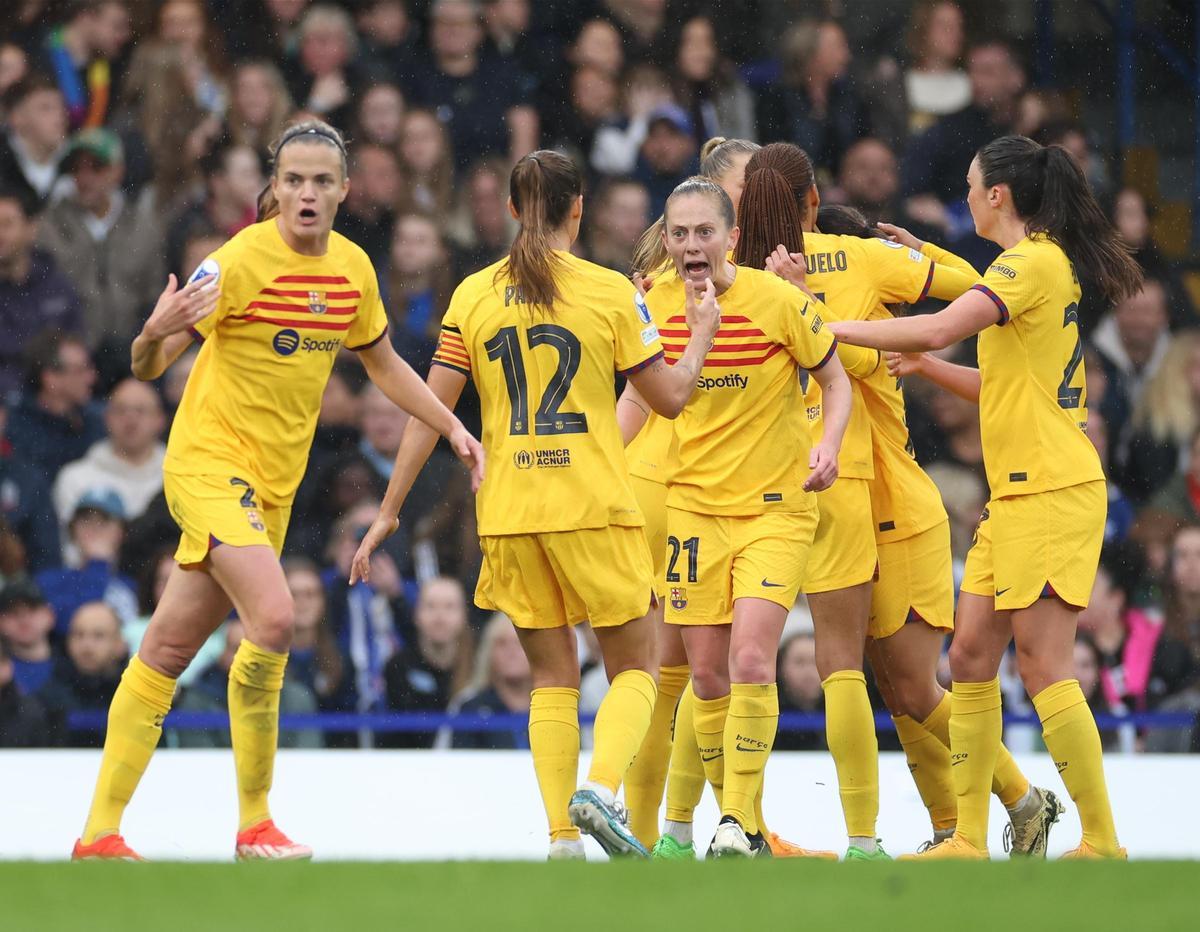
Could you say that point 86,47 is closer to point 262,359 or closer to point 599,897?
point 262,359

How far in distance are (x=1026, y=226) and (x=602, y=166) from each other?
5.40 m

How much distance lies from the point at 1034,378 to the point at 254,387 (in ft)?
8.07

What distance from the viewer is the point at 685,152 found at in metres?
11.5

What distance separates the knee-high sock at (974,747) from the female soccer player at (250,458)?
6.18 ft

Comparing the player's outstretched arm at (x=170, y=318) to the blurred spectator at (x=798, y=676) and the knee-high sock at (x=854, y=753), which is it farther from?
the blurred spectator at (x=798, y=676)

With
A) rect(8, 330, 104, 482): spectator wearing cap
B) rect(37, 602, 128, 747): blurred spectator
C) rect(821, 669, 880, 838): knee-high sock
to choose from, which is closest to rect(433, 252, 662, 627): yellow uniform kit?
rect(821, 669, 880, 838): knee-high sock

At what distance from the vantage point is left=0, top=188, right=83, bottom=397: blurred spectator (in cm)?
1114

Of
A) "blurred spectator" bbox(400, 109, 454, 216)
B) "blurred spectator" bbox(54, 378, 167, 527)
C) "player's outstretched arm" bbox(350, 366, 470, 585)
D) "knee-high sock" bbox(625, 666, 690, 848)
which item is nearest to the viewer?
"player's outstretched arm" bbox(350, 366, 470, 585)

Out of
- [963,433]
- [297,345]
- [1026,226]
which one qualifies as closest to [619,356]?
[297,345]

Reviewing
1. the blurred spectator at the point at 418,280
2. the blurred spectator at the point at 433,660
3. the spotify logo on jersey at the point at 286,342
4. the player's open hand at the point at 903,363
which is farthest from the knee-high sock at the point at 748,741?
the blurred spectator at the point at 418,280

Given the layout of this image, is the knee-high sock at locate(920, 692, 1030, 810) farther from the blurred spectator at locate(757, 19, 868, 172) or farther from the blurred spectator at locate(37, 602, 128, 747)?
the blurred spectator at locate(757, 19, 868, 172)

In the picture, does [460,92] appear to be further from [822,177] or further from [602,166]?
[822,177]

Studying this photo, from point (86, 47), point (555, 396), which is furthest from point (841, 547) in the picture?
point (86, 47)

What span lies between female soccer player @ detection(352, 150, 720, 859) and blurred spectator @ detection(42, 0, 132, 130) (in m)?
6.35
